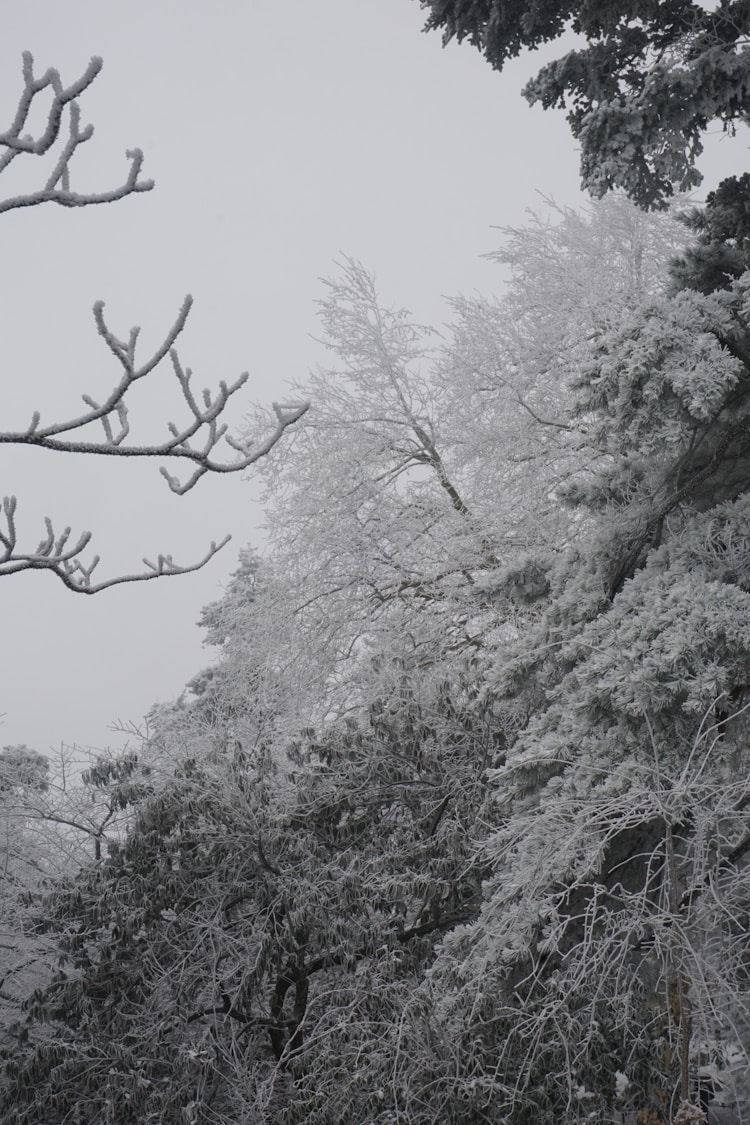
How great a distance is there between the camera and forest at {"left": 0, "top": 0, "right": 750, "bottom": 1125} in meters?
5.68

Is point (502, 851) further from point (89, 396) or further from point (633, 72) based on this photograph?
point (633, 72)

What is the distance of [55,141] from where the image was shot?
13.9 ft

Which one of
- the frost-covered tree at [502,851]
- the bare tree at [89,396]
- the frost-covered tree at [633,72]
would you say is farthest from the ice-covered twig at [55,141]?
the frost-covered tree at [633,72]

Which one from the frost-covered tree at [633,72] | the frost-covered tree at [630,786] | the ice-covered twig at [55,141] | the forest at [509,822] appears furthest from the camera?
the frost-covered tree at [633,72]

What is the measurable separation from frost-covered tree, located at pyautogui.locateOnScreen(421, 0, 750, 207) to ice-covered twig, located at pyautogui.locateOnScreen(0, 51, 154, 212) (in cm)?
463

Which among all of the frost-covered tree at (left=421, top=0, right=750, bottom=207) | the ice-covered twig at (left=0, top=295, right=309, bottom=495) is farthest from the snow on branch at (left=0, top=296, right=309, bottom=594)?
the frost-covered tree at (left=421, top=0, right=750, bottom=207)

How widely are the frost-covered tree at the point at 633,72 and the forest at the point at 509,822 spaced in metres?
0.03

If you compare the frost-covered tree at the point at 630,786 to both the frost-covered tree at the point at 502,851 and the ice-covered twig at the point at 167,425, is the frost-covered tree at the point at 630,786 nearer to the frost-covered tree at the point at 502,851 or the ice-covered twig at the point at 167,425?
the frost-covered tree at the point at 502,851

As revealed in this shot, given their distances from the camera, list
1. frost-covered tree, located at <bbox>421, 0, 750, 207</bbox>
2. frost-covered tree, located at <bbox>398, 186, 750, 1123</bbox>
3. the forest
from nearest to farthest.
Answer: frost-covered tree, located at <bbox>398, 186, 750, 1123</bbox>
the forest
frost-covered tree, located at <bbox>421, 0, 750, 207</bbox>

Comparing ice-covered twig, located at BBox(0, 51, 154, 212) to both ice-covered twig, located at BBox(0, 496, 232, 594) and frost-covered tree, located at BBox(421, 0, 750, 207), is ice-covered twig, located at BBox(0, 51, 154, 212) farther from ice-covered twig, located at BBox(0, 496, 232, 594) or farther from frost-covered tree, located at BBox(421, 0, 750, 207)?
frost-covered tree, located at BBox(421, 0, 750, 207)

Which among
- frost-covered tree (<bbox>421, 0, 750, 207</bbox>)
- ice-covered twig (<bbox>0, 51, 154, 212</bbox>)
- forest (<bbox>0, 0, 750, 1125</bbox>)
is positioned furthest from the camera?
frost-covered tree (<bbox>421, 0, 750, 207</bbox>)

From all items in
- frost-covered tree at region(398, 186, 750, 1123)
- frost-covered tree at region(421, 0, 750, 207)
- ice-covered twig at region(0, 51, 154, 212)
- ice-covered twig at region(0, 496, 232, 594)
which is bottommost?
frost-covered tree at region(398, 186, 750, 1123)

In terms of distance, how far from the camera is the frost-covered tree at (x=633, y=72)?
7.62 metres

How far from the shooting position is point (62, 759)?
10633 millimetres
